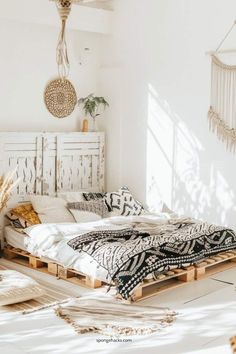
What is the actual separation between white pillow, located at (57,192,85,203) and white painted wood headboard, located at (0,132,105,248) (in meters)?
0.19

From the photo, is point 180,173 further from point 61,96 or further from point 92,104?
point 61,96

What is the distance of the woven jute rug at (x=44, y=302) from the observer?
14.0 feet

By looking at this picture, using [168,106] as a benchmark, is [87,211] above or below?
below

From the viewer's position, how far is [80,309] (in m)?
4.24

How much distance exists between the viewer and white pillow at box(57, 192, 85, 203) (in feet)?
20.9

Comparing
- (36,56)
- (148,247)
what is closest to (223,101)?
(148,247)

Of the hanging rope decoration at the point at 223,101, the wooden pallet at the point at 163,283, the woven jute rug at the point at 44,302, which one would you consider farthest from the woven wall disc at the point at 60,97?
the wooden pallet at the point at 163,283

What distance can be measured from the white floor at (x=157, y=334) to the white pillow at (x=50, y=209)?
183cm

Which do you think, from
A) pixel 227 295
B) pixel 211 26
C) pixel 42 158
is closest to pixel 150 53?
pixel 211 26

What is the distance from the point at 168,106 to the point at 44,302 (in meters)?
3.16

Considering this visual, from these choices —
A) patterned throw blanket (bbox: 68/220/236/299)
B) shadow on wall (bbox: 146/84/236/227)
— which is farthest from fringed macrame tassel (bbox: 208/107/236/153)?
patterned throw blanket (bbox: 68/220/236/299)

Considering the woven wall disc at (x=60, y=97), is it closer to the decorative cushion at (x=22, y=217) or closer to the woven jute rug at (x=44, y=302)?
the decorative cushion at (x=22, y=217)

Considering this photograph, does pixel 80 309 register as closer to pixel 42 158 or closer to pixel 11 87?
pixel 42 158

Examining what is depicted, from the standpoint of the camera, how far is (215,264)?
18.5 ft
